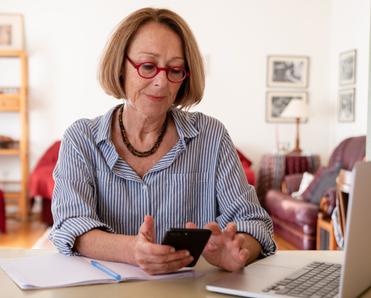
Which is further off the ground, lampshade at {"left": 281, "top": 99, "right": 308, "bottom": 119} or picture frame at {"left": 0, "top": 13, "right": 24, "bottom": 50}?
picture frame at {"left": 0, "top": 13, "right": 24, "bottom": 50}

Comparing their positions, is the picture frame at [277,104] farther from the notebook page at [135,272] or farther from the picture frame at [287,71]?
the notebook page at [135,272]

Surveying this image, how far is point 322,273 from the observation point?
3.47 ft

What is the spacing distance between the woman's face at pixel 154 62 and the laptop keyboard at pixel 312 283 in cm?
54

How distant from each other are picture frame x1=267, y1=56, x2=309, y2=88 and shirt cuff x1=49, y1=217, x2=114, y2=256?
5.37 m

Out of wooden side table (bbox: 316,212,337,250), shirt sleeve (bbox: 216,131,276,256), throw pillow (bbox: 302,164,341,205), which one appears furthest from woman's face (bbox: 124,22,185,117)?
throw pillow (bbox: 302,164,341,205)

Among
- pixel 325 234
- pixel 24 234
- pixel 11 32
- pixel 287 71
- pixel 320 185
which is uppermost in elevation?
pixel 11 32

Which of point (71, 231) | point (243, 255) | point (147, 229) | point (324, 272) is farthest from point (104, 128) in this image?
point (324, 272)

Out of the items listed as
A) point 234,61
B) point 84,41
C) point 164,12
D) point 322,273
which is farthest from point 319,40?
point 322,273

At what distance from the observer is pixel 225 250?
1097 millimetres

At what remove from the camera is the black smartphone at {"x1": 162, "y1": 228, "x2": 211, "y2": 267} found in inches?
38.1

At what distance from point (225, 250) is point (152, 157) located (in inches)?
16.9

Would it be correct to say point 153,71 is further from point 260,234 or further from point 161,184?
point 260,234

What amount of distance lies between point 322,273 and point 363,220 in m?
0.26

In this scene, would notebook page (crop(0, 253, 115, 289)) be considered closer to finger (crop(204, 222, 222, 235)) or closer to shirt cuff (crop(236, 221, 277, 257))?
finger (crop(204, 222, 222, 235))
